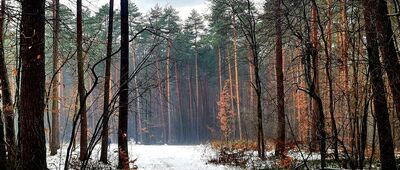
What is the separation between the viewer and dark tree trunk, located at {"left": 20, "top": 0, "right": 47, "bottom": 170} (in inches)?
189

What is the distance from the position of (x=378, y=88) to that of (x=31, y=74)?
6.15 meters

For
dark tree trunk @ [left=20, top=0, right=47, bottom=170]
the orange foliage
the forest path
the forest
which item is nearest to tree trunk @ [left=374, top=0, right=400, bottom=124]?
the forest

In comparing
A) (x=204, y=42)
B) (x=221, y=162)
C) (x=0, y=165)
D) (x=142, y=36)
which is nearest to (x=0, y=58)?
(x=0, y=165)

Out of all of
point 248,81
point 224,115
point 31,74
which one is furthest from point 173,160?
point 31,74

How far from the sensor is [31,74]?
17.3 ft

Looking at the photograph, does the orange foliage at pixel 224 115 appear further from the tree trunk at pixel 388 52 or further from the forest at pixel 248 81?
the tree trunk at pixel 388 52

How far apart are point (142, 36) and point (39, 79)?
1751 inches

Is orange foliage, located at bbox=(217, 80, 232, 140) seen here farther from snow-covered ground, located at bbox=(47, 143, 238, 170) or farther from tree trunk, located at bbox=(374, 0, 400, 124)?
tree trunk, located at bbox=(374, 0, 400, 124)

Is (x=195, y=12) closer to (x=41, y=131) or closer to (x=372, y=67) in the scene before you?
(x=372, y=67)

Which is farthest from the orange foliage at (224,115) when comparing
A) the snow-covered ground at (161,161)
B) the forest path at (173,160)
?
the snow-covered ground at (161,161)

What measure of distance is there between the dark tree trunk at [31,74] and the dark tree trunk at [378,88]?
5.48 metres

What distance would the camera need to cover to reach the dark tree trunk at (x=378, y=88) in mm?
7078

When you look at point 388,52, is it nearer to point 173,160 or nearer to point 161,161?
point 161,161

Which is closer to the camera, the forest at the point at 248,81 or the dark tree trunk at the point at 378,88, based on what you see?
the forest at the point at 248,81
